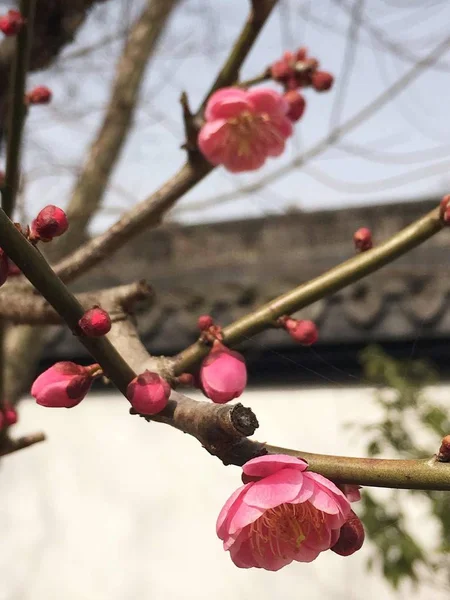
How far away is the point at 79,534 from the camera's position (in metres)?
2.82

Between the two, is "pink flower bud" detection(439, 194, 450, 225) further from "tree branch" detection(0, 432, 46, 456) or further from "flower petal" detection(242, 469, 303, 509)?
"tree branch" detection(0, 432, 46, 456)

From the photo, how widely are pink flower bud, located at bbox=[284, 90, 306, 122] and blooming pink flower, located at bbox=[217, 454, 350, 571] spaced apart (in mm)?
643

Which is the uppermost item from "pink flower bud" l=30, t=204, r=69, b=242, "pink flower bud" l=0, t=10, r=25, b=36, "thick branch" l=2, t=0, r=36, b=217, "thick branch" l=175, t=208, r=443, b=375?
"pink flower bud" l=0, t=10, r=25, b=36

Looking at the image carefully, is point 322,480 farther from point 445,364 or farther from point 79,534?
point 79,534

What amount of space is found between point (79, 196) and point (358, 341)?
1.01m

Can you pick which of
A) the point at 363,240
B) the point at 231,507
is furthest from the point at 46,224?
the point at 363,240

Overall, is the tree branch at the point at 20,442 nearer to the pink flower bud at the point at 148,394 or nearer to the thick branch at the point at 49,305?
the thick branch at the point at 49,305

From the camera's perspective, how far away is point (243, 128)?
3.40ft

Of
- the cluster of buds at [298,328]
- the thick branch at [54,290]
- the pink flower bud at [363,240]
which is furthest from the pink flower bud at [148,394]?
the pink flower bud at [363,240]

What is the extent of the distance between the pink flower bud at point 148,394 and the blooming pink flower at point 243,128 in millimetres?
474

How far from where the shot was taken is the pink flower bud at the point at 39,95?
112cm

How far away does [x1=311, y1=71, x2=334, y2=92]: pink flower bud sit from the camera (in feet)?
3.56

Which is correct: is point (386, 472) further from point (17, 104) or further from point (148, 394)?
point (17, 104)

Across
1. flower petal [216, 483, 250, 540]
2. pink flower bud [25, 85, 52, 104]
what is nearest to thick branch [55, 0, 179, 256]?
pink flower bud [25, 85, 52, 104]
